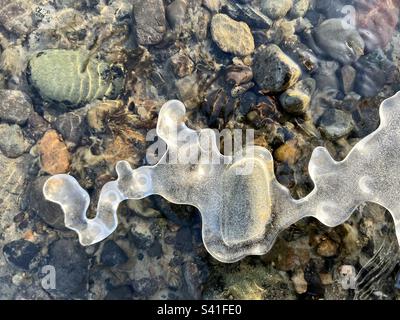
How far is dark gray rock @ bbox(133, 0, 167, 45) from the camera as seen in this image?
5.89 meters

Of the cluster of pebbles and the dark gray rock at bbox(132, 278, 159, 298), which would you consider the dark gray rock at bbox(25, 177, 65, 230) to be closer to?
the cluster of pebbles

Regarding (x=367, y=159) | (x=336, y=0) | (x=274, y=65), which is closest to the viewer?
(x=367, y=159)

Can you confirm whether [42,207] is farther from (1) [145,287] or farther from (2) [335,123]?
(2) [335,123]

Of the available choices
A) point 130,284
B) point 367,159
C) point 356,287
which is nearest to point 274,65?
point 367,159

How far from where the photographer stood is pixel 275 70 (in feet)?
18.3

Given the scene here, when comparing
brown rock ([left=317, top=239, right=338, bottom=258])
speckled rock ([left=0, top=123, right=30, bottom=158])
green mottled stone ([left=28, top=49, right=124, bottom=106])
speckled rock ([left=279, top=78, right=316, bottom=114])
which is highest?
speckled rock ([left=279, top=78, right=316, bottom=114])

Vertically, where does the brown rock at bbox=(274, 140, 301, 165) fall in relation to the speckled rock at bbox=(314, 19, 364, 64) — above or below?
below

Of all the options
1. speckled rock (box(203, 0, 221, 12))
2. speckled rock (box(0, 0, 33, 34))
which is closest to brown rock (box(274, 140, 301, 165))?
speckled rock (box(203, 0, 221, 12))

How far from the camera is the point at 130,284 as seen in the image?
5695 millimetres

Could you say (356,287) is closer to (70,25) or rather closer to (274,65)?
(274,65)

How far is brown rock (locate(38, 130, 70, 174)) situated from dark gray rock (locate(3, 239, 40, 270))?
47.5 inches

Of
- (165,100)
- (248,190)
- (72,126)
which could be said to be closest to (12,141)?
(72,126)

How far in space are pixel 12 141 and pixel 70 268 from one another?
2.22 meters

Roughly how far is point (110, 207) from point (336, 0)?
4834mm
